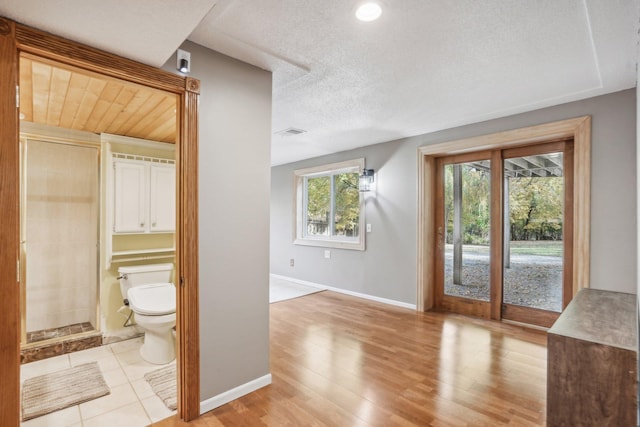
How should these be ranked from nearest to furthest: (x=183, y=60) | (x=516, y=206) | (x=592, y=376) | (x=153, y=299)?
1. (x=592, y=376)
2. (x=183, y=60)
3. (x=153, y=299)
4. (x=516, y=206)

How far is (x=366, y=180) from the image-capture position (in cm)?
472

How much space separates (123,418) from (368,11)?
2833 mm

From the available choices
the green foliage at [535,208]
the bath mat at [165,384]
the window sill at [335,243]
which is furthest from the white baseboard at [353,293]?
the bath mat at [165,384]

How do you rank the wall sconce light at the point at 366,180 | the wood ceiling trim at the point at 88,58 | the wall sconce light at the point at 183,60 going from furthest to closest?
1. the wall sconce light at the point at 366,180
2. the wall sconce light at the point at 183,60
3. the wood ceiling trim at the point at 88,58

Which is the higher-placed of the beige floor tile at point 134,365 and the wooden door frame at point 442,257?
the wooden door frame at point 442,257

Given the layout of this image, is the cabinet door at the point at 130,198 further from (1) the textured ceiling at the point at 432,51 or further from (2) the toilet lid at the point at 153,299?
(1) the textured ceiling at the point at 432,51

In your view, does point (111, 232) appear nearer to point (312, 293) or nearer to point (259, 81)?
point (259, 81)

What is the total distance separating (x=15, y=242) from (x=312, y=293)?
4.17 meters

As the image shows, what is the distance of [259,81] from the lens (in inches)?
91.1

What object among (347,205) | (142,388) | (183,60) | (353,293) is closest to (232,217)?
(183,60)

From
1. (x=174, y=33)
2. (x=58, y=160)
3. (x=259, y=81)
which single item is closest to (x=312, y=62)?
(x=259, y=81)

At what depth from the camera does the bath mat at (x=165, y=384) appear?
2.16 m

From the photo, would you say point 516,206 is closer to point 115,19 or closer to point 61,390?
point 115,19

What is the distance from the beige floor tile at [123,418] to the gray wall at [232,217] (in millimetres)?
403
